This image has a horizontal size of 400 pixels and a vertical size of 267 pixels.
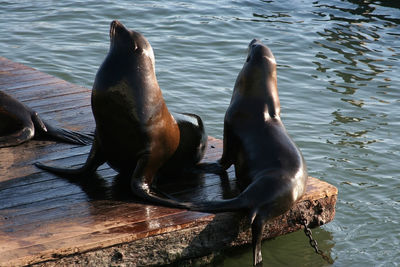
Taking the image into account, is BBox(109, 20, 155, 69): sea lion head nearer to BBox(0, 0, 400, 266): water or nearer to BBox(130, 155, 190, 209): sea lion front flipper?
BBox(130, 155, 190, 209): sea lion front flipper

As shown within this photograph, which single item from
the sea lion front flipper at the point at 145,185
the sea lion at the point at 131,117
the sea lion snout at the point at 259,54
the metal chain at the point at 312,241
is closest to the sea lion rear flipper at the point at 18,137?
the sea lion at the point at 131,117

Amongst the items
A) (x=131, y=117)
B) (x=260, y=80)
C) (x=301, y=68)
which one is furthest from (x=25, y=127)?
(x=301, y=68)

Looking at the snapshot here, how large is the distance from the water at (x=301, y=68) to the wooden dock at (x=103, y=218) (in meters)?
0.47

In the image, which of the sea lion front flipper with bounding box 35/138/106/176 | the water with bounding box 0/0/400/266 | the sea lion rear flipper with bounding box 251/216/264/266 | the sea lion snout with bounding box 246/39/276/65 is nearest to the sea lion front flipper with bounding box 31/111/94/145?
the sea lion front flipper with bounding box 35/138/106/176

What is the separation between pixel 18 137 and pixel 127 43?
152cm

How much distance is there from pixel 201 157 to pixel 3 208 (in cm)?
160

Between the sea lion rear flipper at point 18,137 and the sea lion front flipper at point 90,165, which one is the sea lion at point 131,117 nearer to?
the sea lion front flipper at point 90,165

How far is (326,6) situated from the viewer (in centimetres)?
1465

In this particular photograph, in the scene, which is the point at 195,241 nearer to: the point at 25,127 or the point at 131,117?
the point at 131,117

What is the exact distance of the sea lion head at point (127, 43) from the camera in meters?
4.78

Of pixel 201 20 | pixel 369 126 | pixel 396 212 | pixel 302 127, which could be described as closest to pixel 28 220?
pixel 396 212

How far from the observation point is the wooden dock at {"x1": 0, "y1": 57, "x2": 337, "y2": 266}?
404 centimetres

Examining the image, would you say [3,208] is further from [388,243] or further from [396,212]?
[396,212]

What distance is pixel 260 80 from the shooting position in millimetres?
5387
